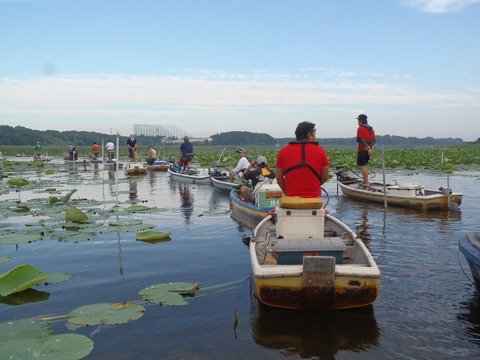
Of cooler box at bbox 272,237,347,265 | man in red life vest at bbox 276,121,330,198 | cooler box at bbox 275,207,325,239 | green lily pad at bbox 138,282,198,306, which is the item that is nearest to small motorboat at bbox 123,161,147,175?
green lily pad at bbox 138,282,198,306

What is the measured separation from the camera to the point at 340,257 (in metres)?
4.93

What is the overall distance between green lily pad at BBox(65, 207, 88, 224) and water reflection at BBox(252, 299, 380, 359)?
607 cm

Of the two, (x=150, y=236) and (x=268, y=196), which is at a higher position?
(x=268, y=196)

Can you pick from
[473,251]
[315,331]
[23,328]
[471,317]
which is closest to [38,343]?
[23,328]

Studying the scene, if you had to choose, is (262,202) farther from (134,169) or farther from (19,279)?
(134,169)

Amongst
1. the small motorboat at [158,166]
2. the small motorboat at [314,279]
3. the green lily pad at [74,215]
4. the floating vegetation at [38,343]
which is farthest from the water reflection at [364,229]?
the small motorboat at [158,166]

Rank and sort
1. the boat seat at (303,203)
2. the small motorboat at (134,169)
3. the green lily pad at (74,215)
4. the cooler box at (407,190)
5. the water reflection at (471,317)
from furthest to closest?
Result: the small motorboat at (134,169), the cooler box at (407,190), the green lily pad at (74,215), the boat seat at (303,203), the water reflection at (471,317)

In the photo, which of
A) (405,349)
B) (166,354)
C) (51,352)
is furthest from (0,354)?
(405,349)

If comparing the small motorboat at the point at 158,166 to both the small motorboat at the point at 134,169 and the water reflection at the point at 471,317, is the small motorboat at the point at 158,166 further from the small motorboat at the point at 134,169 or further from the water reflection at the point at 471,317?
the water reflection at the point at 471,317

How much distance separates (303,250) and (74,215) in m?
6.64

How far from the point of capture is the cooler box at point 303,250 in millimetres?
4766

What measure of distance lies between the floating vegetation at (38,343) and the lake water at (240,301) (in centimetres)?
22

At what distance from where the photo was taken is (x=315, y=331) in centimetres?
441

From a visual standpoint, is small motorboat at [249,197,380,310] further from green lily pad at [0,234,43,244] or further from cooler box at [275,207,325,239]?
green lily pad at [0,234,43,244]
